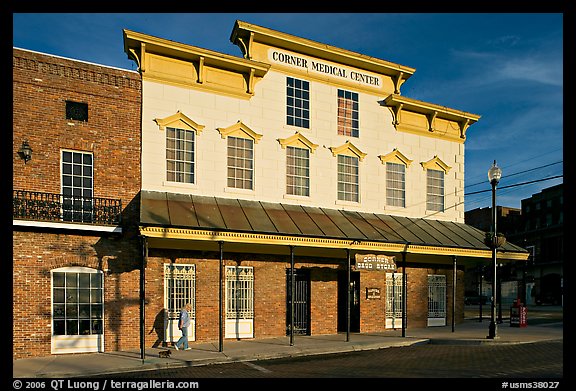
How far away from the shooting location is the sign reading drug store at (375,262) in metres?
18.9

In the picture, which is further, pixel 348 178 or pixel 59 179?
pixel 348 178

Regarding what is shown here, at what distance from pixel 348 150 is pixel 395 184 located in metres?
3.13

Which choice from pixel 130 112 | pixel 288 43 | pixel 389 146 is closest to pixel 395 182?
pixel 389 146

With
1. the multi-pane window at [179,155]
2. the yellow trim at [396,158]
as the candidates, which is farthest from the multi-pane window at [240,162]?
the yellow trim at [396,158]

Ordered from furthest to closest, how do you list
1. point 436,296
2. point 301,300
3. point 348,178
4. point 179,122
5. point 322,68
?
point 436,296 → point 348,178 → point 322,68 → point 301,300 → point 179,122

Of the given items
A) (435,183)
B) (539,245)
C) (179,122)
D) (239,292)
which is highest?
(179,122)

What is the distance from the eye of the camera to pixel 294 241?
57.3 ft

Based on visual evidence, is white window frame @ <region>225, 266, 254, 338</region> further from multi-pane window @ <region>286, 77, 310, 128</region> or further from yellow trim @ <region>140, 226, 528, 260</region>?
multi-pane window @ <region>286, 77, 310, 128</region>

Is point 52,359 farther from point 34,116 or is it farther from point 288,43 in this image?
point 288,43

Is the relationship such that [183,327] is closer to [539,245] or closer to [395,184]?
[395,184]

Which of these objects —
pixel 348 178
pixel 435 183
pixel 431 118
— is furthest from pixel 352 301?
pixel 431 118

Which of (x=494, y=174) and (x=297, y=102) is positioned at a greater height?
(x=297, y=102)

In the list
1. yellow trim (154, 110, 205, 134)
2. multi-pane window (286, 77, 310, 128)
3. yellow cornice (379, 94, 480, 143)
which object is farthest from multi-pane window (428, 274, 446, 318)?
yellow trim (154, 110, 205, 134)

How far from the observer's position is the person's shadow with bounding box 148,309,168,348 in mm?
17109
